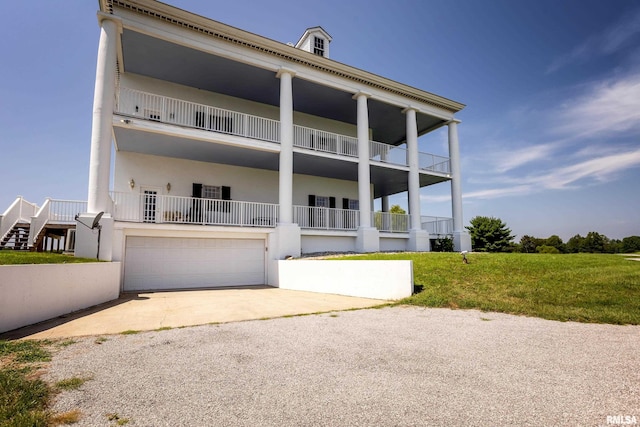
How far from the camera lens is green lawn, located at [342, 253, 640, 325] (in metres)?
6.71

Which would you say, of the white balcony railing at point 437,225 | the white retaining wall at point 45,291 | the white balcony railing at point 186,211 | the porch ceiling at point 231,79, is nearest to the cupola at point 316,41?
the porch ceiling at point 231,79

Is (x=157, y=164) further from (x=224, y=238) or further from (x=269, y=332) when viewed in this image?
(x=269, y=332)

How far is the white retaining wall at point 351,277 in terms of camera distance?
8859 millimetres

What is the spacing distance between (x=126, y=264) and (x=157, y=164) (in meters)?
4.95

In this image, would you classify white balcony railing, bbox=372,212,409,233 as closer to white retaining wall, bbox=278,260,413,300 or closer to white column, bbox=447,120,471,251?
white column, bbox=447,120,471,251

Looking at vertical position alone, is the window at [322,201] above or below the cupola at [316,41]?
below

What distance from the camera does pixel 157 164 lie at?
15.2 m

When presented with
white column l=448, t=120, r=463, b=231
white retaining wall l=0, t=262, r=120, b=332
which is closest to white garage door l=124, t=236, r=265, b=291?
white retaining wall l=0, t=262, r=120, b=332

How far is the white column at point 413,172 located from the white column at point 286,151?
285 inches

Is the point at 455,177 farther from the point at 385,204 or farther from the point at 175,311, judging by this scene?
the point at 175,311

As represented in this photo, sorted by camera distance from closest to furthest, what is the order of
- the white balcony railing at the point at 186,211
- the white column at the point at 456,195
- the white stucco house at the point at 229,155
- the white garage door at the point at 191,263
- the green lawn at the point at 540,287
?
the green lawn at the point at 540,287, the white stucco house at the point at 229,155, the white garage door at the point at 191,263, the white balcony railing at the point at 186,211, the white column at the point at 456,195

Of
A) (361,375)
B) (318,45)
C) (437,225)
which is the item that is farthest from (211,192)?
(361,375)

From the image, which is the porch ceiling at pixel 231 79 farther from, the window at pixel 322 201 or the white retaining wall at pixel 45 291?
the white retaining wall at pixel 45 291

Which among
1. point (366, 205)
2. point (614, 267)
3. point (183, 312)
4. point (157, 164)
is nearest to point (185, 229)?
point (157, 164)
